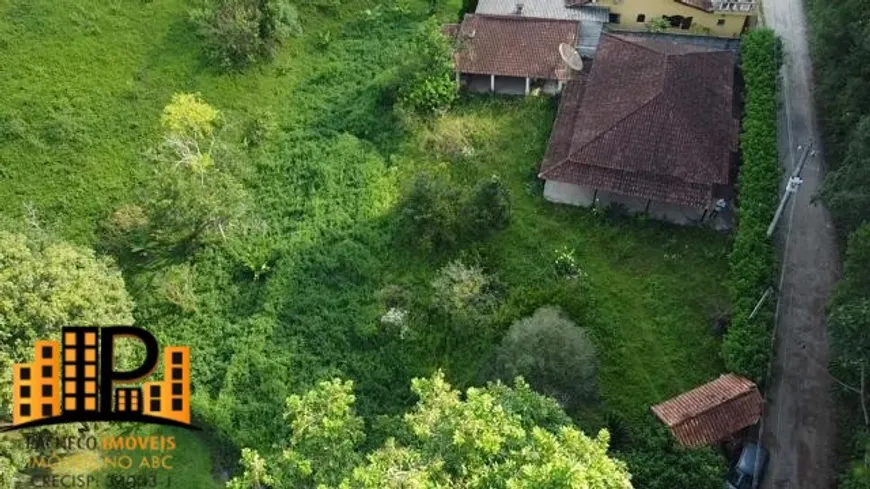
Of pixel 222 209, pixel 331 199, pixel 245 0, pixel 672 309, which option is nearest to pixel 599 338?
pixel 672 309

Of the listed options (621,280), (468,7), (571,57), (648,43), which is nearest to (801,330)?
(621,280)

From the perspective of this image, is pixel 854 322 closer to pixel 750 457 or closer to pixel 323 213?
pixel 750 457

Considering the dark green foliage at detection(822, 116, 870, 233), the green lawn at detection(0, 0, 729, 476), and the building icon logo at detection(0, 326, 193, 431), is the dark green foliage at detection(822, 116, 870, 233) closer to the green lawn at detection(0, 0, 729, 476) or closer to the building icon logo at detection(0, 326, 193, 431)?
the green lawn at detection(0, 0, 729, 476)

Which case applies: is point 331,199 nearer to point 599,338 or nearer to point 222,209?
point 222,209

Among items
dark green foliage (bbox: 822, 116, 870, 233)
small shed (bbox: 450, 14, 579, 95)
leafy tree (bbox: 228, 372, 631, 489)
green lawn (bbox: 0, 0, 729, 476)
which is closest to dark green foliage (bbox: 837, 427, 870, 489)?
green lawn (bbox: 0, 0, 729, 476)

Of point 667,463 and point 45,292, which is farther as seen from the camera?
point 45,292
